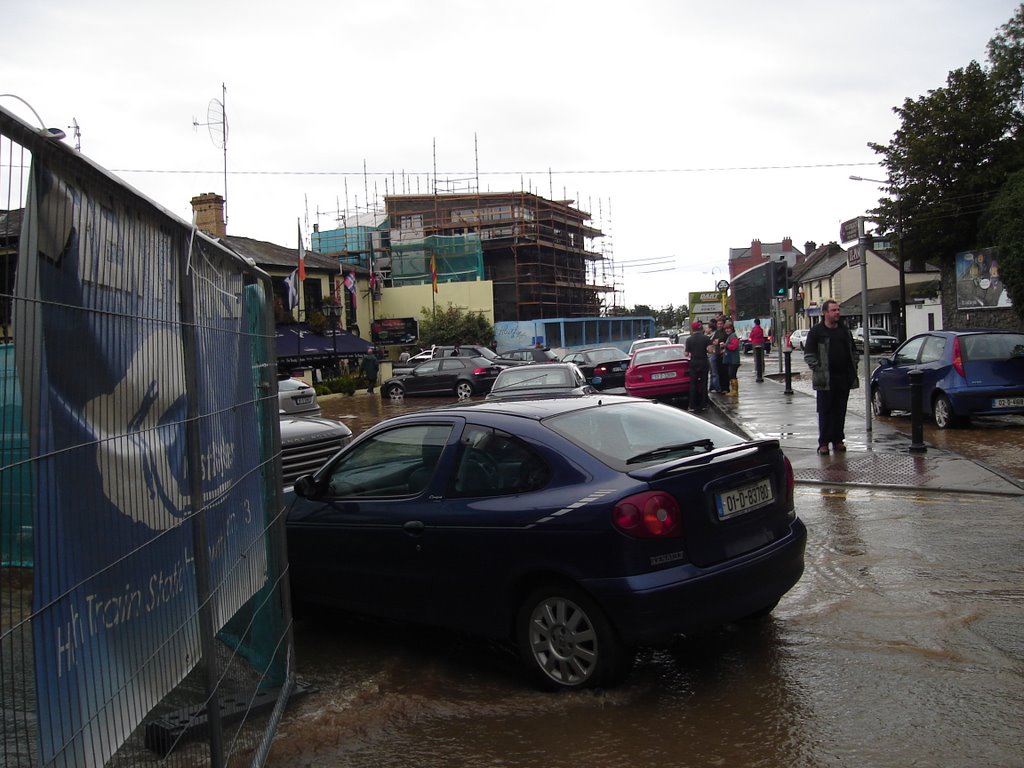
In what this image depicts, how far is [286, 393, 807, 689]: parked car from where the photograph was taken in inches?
178

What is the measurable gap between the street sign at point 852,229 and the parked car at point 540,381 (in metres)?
4.54

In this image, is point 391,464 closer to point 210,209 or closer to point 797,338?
point 210,209

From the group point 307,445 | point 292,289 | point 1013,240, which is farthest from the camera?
point 292,289

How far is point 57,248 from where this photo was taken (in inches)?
89.8

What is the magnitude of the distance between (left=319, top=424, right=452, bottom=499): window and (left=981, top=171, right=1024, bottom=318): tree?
27.7 metres

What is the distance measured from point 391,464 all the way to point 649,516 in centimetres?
185

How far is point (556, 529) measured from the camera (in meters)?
4.68

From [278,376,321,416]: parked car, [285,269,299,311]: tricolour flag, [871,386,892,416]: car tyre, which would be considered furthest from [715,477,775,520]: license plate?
[285,269,299,311]: tricolour flag

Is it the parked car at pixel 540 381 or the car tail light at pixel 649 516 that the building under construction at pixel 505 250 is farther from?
the car tail light at pixel 649 516

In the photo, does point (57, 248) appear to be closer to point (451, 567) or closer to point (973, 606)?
point (451, 567)

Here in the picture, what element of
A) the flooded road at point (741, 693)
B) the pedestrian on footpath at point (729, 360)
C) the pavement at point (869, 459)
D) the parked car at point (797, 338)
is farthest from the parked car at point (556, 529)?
the parked car at point (797, 338)

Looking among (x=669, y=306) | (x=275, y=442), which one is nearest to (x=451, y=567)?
(x=275, y=442)

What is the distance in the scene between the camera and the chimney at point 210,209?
39375 millimetres

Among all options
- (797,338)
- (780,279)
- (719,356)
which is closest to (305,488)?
(719,356)
